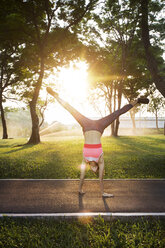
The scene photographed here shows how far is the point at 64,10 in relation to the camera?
15195 mm

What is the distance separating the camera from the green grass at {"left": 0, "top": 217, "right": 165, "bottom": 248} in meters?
3.29

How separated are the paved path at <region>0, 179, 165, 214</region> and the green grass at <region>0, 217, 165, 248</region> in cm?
49

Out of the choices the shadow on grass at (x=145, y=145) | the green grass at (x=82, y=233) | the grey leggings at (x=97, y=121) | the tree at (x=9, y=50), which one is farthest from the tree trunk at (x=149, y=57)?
the tree at (x=9, y=50)

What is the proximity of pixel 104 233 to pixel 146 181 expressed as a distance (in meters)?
3.70

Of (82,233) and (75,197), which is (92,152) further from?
(82,233)

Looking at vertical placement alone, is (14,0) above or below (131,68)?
above

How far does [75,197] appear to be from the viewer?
17.1ft

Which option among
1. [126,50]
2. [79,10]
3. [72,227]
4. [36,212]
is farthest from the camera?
[126,50]

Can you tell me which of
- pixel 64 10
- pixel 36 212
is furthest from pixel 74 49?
pixel 36 212

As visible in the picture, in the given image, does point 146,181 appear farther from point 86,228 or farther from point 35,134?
point 35,134

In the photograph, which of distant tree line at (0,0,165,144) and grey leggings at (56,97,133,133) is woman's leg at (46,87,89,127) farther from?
distant tree line at (0,0,165,144)

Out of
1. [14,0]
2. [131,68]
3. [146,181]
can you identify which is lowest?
[146,181]

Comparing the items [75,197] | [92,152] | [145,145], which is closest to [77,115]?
[92,152]

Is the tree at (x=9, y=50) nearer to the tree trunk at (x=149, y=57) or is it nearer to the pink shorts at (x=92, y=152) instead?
the tree trunk at (x=149, y=57)
